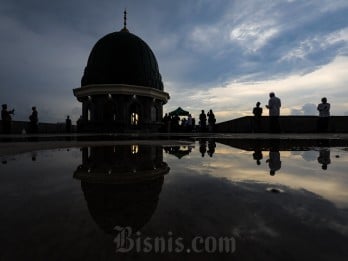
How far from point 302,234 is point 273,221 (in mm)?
172

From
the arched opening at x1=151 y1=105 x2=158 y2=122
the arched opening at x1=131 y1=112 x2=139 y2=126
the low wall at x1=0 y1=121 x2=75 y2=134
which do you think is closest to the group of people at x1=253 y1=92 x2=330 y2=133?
the arched opening at x1=151 y1=105 x2=158 y2=122

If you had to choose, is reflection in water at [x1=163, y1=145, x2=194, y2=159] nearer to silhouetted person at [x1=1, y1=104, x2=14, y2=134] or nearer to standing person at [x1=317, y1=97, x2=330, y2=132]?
standing person at [x1=317, y1=97, x2=330, y2=132]

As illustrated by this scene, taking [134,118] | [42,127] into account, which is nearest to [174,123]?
[134,118]

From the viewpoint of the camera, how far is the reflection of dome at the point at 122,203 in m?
1.26

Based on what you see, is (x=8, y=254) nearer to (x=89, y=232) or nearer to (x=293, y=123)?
(x=89, y=232)

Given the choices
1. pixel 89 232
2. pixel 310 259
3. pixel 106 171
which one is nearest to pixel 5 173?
pixel 106 171

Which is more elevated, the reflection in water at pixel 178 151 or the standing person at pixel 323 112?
the standing person at pixel 323 112

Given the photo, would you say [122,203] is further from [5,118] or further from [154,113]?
[154,113]

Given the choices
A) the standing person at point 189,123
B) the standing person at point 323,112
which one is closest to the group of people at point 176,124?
the standing person at point 189,123

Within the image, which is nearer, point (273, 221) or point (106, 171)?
point (273, 221)

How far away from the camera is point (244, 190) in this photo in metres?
1.92

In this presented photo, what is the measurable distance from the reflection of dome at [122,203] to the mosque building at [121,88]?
25.5m

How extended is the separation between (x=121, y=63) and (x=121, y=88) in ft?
13.9

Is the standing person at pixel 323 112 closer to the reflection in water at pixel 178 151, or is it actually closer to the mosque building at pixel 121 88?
the reflection in water at pixel 178 151
